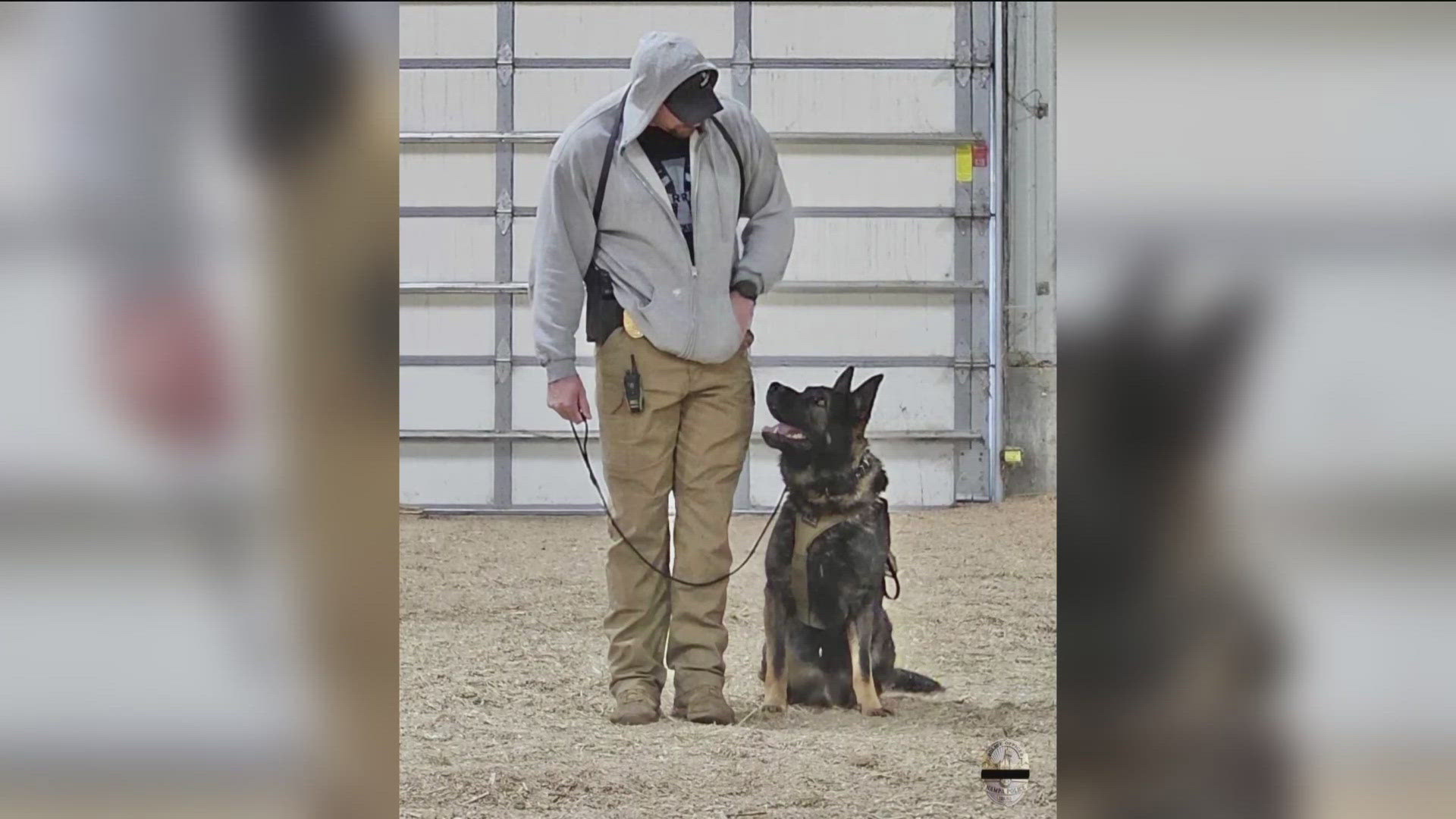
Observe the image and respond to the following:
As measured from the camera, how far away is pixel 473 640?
3.25m

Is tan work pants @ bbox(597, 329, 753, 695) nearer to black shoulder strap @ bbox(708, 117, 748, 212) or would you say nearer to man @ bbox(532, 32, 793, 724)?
man @ bbox(532, 32, 793, 724)

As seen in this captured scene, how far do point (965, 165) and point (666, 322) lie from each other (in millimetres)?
713

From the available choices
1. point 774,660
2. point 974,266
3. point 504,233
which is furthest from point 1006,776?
point 504,233

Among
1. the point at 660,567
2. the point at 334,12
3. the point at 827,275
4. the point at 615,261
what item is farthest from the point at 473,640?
the point at 334,12

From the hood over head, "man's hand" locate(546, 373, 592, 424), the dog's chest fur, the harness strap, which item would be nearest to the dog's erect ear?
the dog's chest fur

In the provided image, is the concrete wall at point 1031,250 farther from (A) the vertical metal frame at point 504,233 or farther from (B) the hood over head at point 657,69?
(A) the vertical metal frame at point 504,233

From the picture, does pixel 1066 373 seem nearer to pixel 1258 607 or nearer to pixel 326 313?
pixel 1258 607

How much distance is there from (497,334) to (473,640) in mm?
646

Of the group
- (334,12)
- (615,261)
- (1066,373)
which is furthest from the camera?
(615,261)

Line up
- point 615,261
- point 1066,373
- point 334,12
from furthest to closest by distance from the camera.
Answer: point 615,261, point 1066,373, point 334,12

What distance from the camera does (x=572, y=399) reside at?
10.6ft

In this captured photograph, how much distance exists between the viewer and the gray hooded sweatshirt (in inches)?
124

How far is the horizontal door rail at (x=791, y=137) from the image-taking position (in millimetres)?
3156

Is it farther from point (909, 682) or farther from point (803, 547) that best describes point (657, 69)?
point (909, 682)
